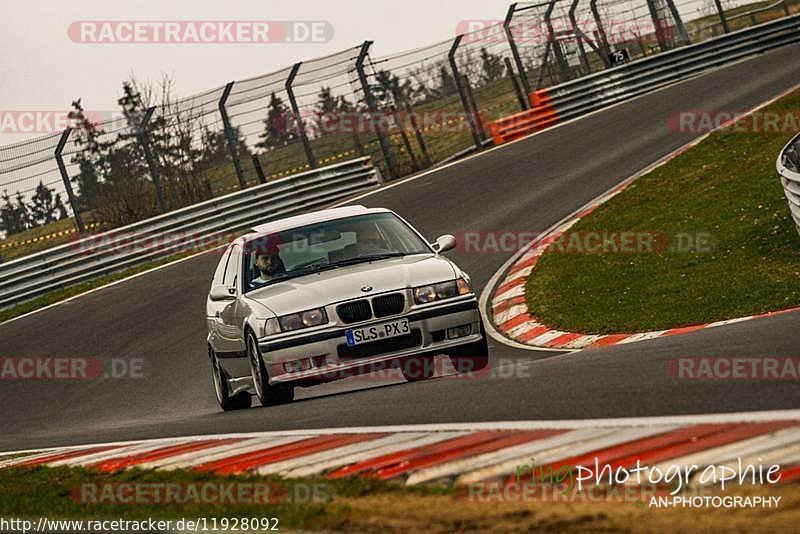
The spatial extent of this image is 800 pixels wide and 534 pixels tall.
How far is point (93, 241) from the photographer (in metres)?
23.1

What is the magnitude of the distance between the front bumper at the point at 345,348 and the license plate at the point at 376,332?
0.03 m

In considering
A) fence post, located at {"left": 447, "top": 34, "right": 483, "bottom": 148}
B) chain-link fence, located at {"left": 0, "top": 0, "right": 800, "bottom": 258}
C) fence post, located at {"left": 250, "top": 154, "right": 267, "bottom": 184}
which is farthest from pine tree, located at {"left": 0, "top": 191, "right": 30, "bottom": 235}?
fence post, located at {"left": 447, "top": 34, "right": 483, "bottom": 148}

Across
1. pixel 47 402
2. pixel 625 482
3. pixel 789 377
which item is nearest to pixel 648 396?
pixel 789 377

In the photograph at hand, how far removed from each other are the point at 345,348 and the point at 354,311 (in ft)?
0.96

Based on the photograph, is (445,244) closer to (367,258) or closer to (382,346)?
(367,258)

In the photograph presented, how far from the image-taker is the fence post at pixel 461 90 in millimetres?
27969

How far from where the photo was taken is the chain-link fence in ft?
80.0

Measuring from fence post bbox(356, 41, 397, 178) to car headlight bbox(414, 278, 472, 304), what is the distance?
17069 millimetres

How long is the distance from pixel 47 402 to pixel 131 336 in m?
2.44

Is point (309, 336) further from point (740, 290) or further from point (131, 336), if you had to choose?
point (131, 336)

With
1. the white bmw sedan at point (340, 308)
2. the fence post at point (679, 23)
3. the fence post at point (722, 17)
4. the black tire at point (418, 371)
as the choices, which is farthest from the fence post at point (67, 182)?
the fence post at point (722, 17)

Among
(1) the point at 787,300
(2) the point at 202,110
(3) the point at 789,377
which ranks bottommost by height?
(1) the point at 787,300

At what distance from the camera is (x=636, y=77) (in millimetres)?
30109

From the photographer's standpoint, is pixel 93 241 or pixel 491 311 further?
pixel 93 241
